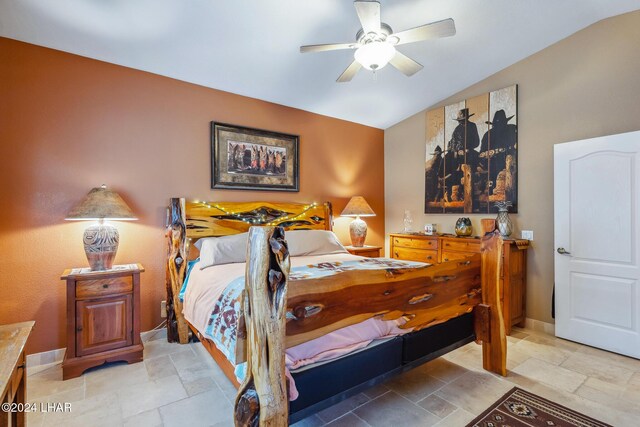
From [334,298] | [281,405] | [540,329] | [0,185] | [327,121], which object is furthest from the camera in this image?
[327,121]

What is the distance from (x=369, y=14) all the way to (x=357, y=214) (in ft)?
8.57

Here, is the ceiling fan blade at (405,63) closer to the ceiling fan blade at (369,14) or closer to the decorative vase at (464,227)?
the ceiling fan blade at (369,14)

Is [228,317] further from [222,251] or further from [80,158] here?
[80,158]

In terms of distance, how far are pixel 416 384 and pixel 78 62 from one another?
154 inches

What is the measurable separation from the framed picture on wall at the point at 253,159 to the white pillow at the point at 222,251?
75 cm

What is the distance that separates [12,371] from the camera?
1064mm

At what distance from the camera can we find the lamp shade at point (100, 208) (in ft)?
8.04

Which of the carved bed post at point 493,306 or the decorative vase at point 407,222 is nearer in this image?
the carved bed post at point 493,306

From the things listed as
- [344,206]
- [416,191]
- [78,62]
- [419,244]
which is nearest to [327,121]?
[344,206]

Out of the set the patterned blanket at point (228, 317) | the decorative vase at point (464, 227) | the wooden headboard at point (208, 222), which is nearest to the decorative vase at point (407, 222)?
the decorative vase at point (464, 227)

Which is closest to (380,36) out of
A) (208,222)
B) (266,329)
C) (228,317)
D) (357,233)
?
(266,329)

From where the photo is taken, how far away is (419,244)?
4.04 metres

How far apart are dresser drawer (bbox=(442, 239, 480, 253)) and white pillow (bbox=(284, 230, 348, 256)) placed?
126 centimetres

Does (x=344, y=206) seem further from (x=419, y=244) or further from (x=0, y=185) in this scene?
(x=0, y=185)
